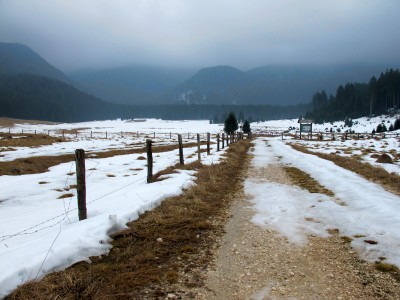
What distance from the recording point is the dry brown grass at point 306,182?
11.8m

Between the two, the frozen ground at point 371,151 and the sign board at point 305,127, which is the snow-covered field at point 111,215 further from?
the sign board at point 305,127

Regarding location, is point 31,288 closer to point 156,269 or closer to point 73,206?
point 156,269

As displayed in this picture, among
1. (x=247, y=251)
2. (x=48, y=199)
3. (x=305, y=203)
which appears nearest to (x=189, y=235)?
(x=247, y=251)

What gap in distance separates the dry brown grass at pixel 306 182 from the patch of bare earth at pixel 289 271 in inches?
183

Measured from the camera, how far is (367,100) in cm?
13238

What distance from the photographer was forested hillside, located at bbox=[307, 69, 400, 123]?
388 ft

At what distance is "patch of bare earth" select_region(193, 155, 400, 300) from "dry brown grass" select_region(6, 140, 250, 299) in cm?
40

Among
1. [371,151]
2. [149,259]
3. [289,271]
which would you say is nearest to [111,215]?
[149,259]

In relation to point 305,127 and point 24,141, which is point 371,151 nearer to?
point 24,141

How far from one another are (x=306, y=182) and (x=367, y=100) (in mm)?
136291

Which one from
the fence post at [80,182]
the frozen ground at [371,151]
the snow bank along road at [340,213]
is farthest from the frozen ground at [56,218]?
the frozen ground at [371,151]

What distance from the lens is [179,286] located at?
15.9 ft

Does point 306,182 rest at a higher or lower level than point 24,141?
lower

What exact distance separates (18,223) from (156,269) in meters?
5.06
